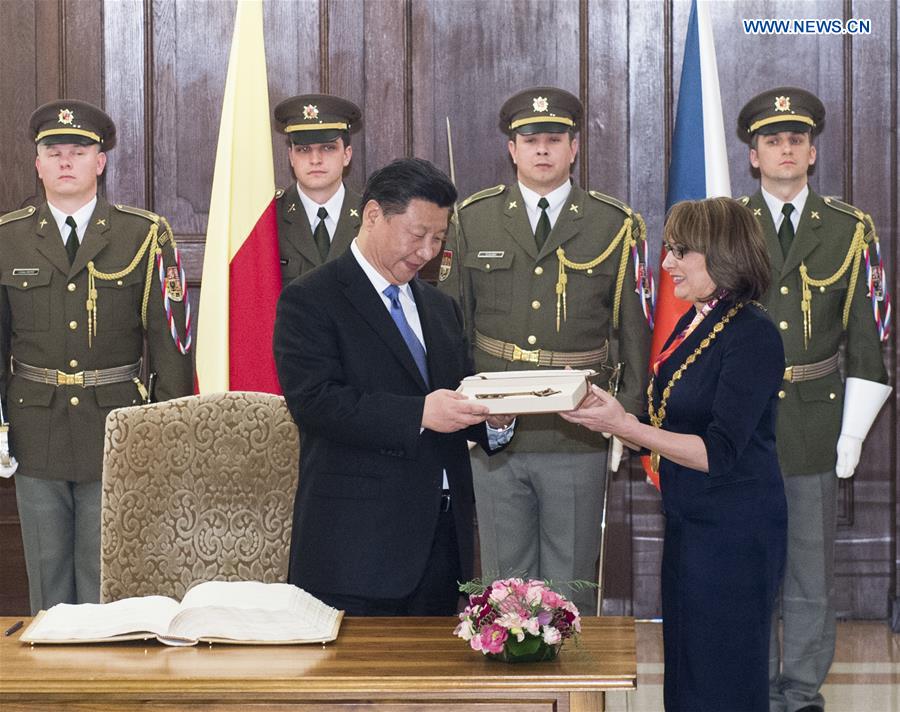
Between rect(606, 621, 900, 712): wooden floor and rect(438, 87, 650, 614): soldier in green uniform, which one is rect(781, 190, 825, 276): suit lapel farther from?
rect(606, 621, 900, 712): wooden floor

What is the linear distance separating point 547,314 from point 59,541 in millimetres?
1690

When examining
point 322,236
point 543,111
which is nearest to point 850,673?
point 543,111

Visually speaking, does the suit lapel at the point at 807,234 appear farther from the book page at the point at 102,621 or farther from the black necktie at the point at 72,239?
the book page at the point at 102,621

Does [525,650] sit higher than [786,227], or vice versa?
[786,227]

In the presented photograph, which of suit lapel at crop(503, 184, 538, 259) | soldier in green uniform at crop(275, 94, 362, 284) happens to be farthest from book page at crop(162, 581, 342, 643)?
soldier in green uniform at crop(275, 94, 362, 284)

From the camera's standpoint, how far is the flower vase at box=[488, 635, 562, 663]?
2010mm

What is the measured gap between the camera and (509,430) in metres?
2.77

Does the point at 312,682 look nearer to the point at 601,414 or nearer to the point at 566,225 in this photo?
the point at 601,414

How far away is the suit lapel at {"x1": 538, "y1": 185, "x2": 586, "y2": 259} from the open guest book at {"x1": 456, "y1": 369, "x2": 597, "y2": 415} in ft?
4.85

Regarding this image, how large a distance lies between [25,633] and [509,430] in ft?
3.55

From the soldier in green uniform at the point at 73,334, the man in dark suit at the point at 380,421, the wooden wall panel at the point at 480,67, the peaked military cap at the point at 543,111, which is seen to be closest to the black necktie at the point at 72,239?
the soldier in green uniform at the point at 73,334

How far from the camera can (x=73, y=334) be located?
13.4 ft

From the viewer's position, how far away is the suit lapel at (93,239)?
411 cm

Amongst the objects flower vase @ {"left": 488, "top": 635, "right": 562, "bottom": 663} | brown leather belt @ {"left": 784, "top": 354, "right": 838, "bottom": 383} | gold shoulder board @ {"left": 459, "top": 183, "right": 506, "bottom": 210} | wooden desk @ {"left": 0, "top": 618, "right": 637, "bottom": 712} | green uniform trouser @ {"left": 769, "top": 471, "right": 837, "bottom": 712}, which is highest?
gold shoulder board @ {"left": 459, "top": 183, "right": 506, "bottom": 210}
